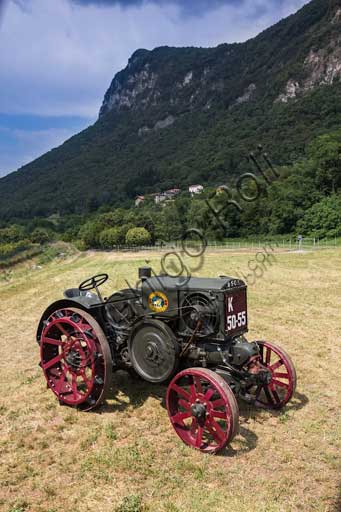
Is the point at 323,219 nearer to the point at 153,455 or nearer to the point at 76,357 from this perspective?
the point at 76,357

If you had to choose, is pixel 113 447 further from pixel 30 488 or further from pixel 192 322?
pixel 192 322

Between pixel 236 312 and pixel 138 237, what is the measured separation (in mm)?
53473

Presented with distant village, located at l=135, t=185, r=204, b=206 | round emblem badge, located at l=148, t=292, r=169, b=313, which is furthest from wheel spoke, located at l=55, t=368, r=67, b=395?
distant village, located at l=135, t=185, r=204, b=206

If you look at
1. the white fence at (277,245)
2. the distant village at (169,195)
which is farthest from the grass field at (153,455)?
the distant village at (169,195)

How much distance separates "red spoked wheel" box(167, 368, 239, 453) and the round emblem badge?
0.93m

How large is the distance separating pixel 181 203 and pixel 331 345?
190 feet

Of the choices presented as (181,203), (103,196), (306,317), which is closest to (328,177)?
(181,203)

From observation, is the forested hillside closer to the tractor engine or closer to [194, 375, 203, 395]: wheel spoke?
the tractor engine

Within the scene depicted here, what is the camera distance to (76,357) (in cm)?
548

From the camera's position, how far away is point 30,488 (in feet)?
12.9

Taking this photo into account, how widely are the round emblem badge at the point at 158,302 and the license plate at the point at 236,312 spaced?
2.65ft

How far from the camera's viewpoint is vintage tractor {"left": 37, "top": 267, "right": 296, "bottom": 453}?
4621 millimetres

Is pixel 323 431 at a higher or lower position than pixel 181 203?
lower

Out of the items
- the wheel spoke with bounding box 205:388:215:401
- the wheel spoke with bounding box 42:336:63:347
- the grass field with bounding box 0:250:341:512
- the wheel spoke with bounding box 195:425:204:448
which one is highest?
the wheel spoke with bounding box 42:336:63:347
